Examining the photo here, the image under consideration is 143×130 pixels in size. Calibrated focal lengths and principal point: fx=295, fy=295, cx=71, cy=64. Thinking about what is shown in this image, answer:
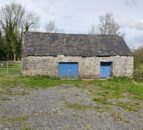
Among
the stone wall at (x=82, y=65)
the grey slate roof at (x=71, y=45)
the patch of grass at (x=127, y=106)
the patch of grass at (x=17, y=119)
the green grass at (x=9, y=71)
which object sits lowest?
the patch of grass at (x=127, y=106)

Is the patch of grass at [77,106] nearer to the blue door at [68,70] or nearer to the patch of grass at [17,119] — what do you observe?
the patch of grass at [17,119]

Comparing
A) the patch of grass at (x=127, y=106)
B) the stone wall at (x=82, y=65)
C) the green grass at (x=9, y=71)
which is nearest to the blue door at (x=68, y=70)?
the stone wall at (x=82, y=65)

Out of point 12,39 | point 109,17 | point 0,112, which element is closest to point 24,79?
point 0,112

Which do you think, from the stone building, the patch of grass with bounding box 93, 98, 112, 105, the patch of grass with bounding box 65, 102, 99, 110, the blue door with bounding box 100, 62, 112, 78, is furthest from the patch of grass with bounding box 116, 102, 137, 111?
the blue door with bounding box 100, 62, 112, 78

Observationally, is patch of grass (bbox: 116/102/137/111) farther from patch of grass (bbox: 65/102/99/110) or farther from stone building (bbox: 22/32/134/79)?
stone building (bbox: 22/32/134/79)

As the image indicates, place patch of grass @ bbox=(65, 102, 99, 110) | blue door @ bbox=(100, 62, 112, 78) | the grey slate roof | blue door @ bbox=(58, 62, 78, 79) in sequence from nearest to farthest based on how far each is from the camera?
patch of grass @ bbox=(65, 102, 99, 110) < blue door @ bbox=(58, 62, 78, 79) < the grey slate roof < blue door @ bbox=(100, 62, 112, 78)

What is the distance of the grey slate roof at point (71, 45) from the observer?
32125mm

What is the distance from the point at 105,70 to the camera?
109ft

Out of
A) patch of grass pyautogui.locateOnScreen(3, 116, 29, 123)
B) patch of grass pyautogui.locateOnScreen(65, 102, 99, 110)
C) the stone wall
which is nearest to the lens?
patch of grass pyautogui.locateOnScreen(3, 116, 29, 123)

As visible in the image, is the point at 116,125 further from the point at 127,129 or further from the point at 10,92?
the point at 10,92

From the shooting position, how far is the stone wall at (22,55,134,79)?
3098cm

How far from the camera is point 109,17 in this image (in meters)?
63.9

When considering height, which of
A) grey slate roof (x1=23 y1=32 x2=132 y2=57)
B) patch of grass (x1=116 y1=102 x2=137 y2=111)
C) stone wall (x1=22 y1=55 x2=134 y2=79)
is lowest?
patch of grass (x1=116 y1=102 x2=137 y2=111)

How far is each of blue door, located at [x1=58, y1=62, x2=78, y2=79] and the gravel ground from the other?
13367mm
